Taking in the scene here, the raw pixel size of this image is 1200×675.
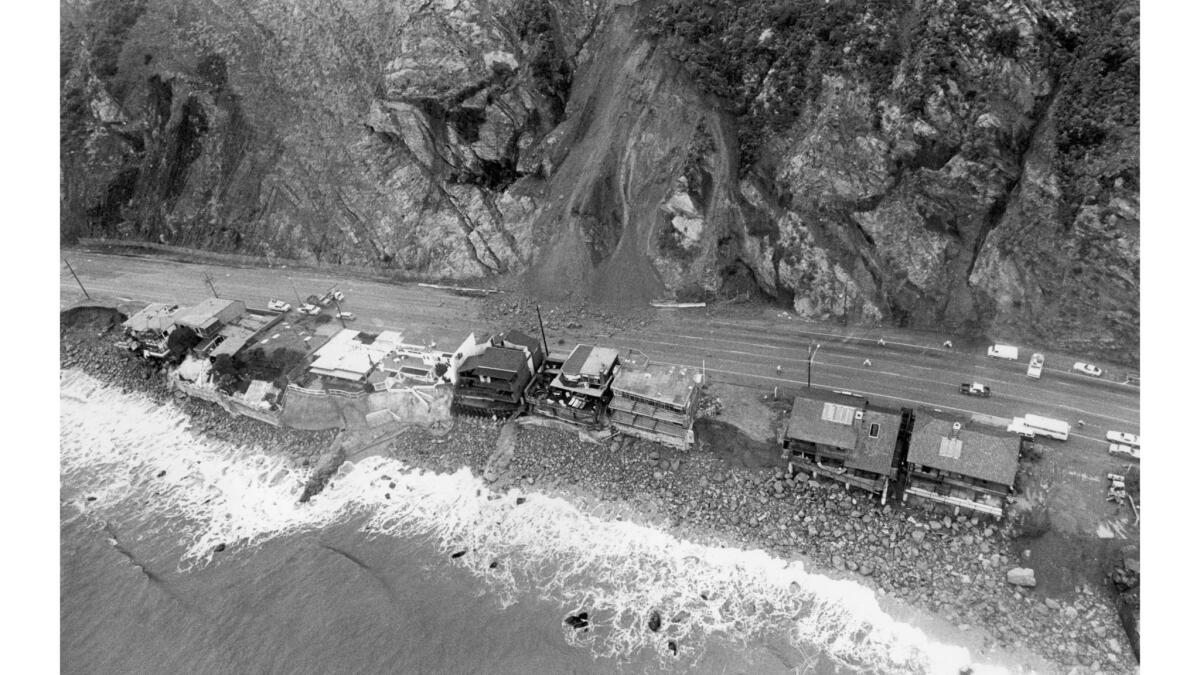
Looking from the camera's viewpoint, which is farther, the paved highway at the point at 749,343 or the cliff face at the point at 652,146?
the cliff face at the point at 652,146

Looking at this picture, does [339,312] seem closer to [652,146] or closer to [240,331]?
[240,331]

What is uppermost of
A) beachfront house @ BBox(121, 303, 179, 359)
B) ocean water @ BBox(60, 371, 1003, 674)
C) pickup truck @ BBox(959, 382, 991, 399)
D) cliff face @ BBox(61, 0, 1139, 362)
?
cliff face @ BBox(61, 0, 1139, 362)

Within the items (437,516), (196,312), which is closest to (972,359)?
(437,516)

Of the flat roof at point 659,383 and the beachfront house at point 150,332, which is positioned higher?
the flat roof at point 659,383

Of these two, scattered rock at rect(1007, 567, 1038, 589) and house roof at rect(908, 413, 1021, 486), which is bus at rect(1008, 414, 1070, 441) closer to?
house roof at rect(908, 413, 1021, 486)

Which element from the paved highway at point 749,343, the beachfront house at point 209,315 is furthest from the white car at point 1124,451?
the beachfront house at point 209,315

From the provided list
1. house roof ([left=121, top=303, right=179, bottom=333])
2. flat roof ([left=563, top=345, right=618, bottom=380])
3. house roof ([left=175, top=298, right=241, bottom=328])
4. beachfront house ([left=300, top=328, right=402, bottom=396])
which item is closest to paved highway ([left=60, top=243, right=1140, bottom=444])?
beachfront house ([left=300, top=328, right=402, bottom=396])

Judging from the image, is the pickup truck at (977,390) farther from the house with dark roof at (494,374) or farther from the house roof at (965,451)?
the house with dark roof at (494,374)
